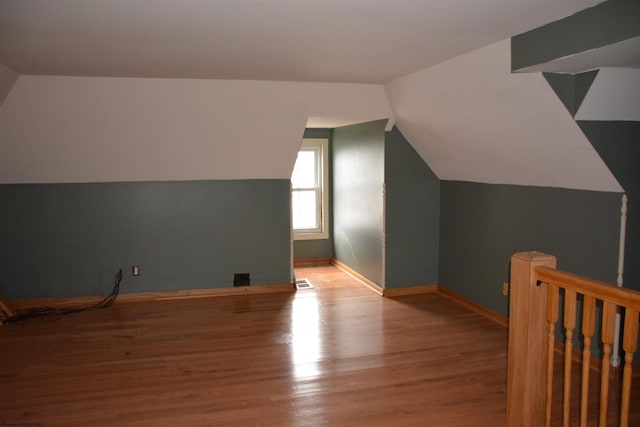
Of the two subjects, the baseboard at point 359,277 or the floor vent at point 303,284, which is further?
the floor vent at point 303,284

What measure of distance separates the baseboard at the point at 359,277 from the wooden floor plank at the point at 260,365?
0.39 metres

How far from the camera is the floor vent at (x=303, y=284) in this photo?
5.59 meters

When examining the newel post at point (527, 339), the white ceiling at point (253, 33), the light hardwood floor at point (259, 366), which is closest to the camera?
the newel post at point (527, 339)

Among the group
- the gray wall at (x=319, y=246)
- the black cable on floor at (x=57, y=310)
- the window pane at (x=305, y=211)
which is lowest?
the black cable on floor at (x=57, y=310)

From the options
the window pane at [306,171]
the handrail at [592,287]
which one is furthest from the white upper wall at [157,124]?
the handrail at [592,287]

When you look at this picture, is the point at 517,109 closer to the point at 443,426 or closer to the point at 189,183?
the point at 443,426

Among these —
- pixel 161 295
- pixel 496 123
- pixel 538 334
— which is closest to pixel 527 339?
pixel 538 334

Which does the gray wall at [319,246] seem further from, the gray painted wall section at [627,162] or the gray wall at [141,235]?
the gray painted wall section at [627,162]

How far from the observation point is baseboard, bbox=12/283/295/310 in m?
4.88

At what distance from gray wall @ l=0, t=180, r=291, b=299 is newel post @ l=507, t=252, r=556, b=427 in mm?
3537

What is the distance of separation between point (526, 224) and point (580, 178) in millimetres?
700

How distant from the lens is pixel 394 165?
5102 mm

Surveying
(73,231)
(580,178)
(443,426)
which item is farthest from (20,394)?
(580,178)

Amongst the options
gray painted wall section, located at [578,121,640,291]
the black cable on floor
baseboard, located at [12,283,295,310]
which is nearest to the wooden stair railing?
gray painted wall section, located at [578,121,640,291]
